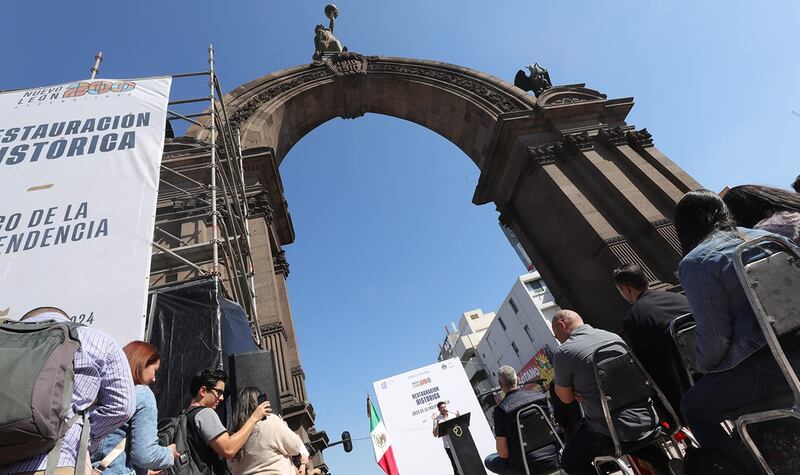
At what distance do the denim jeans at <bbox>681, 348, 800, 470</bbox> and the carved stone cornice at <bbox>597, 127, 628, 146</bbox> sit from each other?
33.7 ft

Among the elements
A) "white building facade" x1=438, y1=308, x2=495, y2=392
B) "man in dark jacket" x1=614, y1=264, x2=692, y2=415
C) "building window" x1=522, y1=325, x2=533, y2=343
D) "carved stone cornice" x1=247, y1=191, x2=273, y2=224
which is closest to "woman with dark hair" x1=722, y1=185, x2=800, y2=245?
"man in dark jacket" x1=614, y1=264, x2=692, y2=415

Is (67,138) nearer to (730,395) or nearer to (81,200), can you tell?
(81,200)

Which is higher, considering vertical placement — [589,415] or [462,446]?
[462,446]

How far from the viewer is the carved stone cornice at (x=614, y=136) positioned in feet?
34.1

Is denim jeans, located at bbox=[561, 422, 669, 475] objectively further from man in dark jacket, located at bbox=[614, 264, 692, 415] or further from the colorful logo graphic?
the colorful logo graphic

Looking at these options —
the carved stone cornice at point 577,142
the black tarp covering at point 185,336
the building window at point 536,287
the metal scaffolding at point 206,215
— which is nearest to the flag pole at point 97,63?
the metal scaffolding at point 206,215

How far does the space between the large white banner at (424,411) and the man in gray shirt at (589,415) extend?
787 cm

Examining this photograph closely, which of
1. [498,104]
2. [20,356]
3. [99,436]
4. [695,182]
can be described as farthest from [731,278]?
[498,104]

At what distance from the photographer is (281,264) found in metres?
9.27

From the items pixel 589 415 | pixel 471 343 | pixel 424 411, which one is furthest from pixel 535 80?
pixel 471 343

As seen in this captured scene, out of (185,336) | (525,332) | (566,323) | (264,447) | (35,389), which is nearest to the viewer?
(35,389)

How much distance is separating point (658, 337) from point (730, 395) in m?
1.13

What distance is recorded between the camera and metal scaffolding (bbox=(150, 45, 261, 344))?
5820 mm

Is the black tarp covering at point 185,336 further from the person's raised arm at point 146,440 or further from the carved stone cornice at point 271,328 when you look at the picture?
the carved stone cornice at point 271,328
